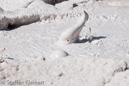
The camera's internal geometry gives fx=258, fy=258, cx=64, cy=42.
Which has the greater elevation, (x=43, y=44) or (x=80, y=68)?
(x=80, y=68)

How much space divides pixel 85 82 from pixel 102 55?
1.70m

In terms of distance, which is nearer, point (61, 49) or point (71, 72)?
point (71, 72)

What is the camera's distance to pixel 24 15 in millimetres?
8711

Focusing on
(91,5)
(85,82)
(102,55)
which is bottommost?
(91,5)

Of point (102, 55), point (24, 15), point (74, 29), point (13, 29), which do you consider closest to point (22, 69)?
point (102, 55)

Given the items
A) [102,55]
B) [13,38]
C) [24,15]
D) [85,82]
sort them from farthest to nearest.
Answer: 1. [24,15]
2. [13,38]
3. [102,55]
4. [85,82]

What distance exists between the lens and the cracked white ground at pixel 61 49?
4.17m

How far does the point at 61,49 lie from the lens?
6.15 metres

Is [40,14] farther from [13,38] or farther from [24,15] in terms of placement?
[13,38]

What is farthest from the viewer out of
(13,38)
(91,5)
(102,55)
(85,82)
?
(91,5)

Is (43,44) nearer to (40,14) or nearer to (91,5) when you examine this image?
(40,14)

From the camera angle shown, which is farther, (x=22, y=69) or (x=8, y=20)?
(x=8, y=20)

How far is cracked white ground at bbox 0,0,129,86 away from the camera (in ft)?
13.7

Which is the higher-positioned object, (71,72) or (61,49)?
(71,72)
